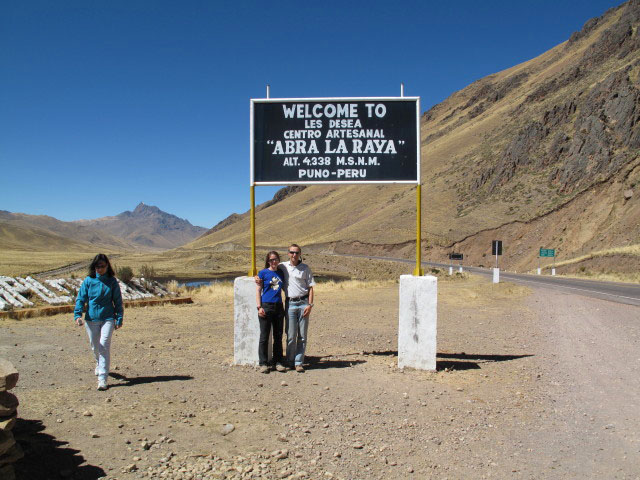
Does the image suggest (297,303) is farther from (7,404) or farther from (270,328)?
(7,404)

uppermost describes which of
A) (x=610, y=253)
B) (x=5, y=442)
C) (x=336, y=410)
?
(x=610, y=253)

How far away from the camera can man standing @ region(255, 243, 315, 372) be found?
7004mm

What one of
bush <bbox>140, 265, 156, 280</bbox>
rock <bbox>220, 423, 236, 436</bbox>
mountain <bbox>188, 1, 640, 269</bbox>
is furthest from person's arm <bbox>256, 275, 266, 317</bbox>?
→ mountain <bbox>188, 1, 640, 269</bbox>

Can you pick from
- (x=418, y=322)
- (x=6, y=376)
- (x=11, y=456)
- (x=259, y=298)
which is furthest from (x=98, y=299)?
(x=418, y=322)

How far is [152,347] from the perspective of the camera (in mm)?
8805

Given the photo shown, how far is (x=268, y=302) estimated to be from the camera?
6.93 meters

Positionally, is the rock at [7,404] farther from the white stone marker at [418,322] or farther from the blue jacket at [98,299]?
the white stone marker at [418,322]

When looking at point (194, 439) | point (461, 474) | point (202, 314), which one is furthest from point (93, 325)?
point (202, 314)

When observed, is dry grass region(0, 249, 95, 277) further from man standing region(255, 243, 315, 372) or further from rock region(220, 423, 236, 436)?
rock region(220, 423, 236, 436)

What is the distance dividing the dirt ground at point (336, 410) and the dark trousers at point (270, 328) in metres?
→ 0.29

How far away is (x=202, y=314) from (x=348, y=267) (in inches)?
1664

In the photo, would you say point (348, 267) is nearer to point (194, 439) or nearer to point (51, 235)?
point (194, 439)

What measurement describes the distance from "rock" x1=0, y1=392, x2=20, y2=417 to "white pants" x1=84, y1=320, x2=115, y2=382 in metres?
2.21

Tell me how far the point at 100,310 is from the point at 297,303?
8.46ft
